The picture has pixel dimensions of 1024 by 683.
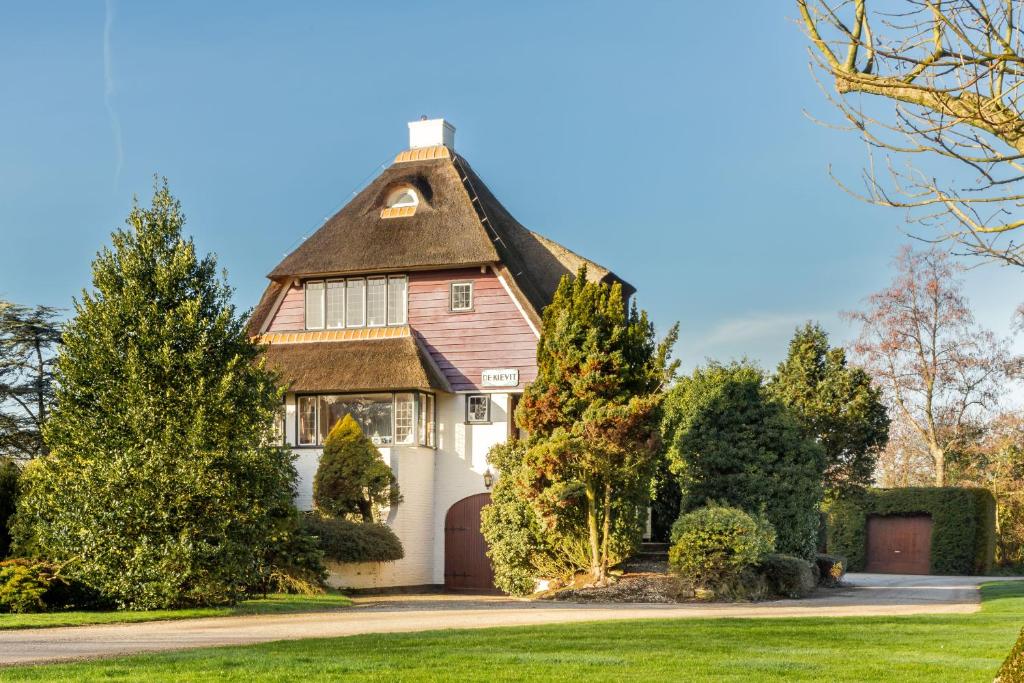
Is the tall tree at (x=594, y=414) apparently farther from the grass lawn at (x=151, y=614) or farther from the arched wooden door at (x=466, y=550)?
the arched wooden door at (x=466, y=550)

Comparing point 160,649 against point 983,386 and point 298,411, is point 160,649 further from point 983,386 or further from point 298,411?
point 983,386

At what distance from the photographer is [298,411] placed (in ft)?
99.9

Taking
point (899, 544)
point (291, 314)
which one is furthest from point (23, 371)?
point (899, 544)

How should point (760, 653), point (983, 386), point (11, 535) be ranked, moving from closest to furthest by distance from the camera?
point (760, 653), point (11, 535), point (983, 386)

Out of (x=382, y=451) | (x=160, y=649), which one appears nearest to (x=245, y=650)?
(x=160, y=649)

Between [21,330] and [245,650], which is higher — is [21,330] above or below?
above

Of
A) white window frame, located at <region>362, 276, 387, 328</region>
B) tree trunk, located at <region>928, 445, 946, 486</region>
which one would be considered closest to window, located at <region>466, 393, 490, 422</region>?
white window frame, located at <region>362, 276, 387, 328</region>

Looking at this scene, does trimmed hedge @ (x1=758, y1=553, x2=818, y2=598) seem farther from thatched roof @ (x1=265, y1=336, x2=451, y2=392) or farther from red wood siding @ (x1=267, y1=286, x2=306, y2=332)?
red wood siding @ (x1=267, y1=286, x2=306, y2=332)

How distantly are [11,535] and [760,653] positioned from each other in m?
13.2

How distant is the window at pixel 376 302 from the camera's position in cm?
3131

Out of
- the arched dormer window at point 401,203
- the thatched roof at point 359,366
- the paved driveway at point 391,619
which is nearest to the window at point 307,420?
the thatched roof at point 359,366

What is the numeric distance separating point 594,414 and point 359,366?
8.79 metres

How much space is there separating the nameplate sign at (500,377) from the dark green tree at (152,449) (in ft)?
→ 35.6

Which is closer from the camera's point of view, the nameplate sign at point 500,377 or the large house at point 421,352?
the large house at point 421,352
